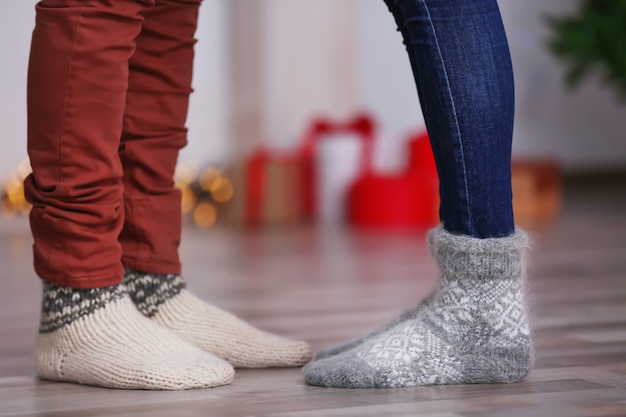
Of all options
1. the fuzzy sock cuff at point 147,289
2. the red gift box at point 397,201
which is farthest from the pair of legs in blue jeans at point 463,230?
the red gift box at point 397,201

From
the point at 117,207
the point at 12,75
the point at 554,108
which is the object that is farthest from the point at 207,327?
the point at 554,108

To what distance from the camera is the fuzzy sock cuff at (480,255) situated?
0.93 metres

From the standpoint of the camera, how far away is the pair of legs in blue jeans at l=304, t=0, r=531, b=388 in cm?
91

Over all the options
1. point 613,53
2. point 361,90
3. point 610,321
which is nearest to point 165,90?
point 610,321

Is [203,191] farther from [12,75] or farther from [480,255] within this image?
[480,255]

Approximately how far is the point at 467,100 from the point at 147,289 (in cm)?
41

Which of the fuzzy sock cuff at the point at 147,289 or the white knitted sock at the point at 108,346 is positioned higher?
the fuzzy sock cuff at the point at 147,289

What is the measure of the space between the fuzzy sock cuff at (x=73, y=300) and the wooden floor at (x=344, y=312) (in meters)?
0.07

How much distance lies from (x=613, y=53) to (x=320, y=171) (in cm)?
92

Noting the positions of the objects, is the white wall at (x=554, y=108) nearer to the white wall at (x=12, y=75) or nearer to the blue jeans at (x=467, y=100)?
the white wall at (x=12, y=75)

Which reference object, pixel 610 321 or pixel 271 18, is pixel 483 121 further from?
pixel 271 18

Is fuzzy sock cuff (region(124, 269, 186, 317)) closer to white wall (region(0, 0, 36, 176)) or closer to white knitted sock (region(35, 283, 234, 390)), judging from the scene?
white knitted sock (region(35, 283, 234, 390))

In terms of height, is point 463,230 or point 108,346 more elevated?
point 463,230

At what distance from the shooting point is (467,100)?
0.91m
